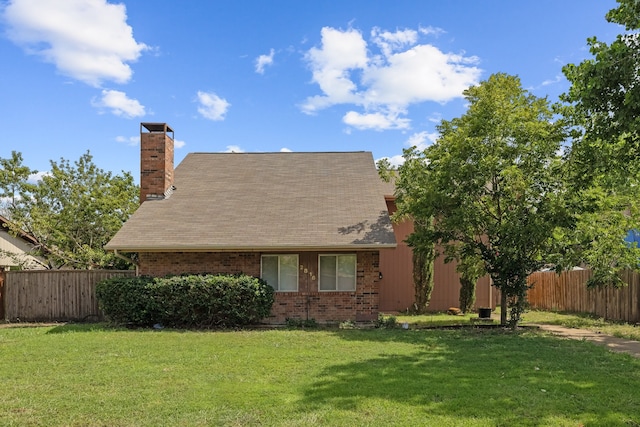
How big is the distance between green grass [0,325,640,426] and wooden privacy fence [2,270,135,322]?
425cm

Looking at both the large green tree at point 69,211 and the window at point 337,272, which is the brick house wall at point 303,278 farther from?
the large green tree at point 69,211

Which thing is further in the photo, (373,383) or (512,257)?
(512,257)

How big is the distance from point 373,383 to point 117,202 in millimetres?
16720

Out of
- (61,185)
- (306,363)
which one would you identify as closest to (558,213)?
(306,363)

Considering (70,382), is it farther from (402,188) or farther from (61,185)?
(61,185)

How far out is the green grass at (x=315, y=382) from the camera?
572 cm

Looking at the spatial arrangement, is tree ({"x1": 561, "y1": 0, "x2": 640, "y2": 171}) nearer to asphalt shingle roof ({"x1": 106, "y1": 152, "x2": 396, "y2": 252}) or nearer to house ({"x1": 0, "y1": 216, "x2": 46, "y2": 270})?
asphalt shingle roof ({"x1": 106, "y1": 152, "x2": 396, "y2": 252})

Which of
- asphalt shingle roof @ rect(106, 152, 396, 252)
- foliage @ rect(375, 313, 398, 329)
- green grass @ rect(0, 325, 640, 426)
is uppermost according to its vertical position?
asphalt shingle roof @ rect(106, 152, 396, 252)

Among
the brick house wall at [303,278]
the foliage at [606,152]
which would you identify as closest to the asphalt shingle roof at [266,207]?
the brick house wall at [303,278]

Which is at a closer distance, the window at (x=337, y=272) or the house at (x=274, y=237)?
the house at (x=274, y=237)

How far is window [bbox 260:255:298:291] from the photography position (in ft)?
48.5

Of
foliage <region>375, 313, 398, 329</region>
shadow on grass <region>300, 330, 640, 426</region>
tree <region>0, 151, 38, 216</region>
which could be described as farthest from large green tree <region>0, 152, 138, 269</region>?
shadow on grass <region>300, 330, 640, 426</region>

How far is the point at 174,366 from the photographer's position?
840 centimetres

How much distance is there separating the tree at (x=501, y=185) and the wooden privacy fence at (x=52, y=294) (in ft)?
31.7
